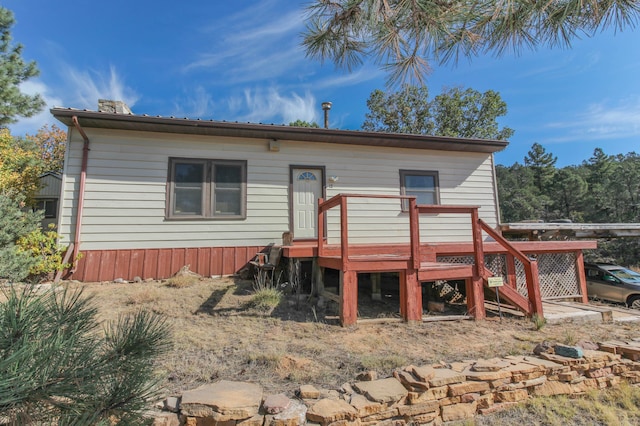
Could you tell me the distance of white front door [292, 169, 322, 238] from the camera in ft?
22.7

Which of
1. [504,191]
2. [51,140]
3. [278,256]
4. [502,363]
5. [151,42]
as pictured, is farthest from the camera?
[504,191]

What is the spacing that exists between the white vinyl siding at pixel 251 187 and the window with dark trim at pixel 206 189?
12cm

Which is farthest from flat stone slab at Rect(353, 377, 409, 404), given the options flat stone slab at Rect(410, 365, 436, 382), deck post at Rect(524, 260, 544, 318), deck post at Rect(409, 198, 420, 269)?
deck post at Rect(524, 260, 544, 318)

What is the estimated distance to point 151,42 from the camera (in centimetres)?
991

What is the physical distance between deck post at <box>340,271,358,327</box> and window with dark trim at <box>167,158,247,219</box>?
323 centimetres

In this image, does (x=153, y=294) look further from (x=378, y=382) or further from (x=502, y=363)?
(x=502, y=363)

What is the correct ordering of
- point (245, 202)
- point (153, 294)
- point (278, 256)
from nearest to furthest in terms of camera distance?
point (153, 294) → point (278, 256) → point (245, 202)

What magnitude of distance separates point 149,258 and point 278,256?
2.56 metres

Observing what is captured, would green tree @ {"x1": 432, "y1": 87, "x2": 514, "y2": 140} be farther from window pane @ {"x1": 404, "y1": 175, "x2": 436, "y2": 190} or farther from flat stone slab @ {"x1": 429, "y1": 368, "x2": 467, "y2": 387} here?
flat stone slab @ {"x1": 429, "y1": 368, "x2": 467, "y2": 387}

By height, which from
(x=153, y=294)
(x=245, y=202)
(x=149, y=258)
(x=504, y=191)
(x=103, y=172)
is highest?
(x=504, y=191)

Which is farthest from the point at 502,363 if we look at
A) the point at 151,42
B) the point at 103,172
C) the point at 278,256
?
the point at 151,42

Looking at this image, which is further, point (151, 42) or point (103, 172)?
point (151, 42)

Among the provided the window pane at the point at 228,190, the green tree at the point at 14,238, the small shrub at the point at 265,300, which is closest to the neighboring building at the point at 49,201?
the green tree at the point at 14,238

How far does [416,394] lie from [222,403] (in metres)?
1.35
